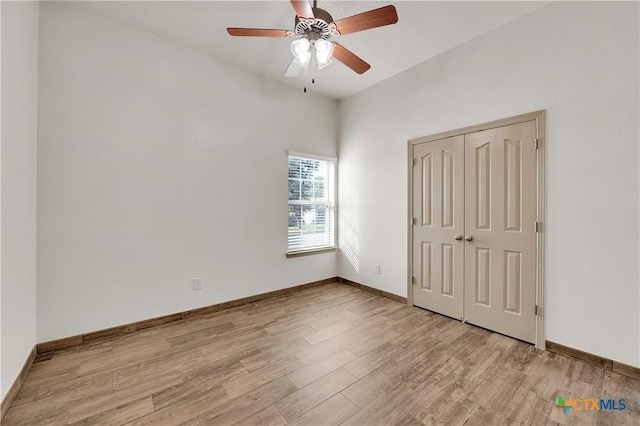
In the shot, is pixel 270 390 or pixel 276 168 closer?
pixel 270 390

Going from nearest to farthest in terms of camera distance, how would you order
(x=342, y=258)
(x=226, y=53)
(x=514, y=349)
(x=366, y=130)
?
(x=514, y=349), (x=226, y=53), (x=366, y=130), (x=342, y=258)

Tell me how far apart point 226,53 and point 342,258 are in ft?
10.4

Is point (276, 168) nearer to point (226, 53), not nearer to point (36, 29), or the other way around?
point (226, 53)

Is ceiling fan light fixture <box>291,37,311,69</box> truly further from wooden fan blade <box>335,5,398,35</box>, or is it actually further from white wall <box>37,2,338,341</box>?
white wall <box>37,2,338,341</box>

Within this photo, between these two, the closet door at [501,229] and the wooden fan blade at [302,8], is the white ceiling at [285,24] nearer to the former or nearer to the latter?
the wooden fan blade at [302,8]

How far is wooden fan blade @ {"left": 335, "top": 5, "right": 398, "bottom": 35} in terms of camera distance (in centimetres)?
169

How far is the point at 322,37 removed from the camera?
1.96 metres

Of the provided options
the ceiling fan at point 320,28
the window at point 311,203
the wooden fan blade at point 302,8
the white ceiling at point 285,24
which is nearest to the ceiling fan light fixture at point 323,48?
the ceiling fan at point 320,28

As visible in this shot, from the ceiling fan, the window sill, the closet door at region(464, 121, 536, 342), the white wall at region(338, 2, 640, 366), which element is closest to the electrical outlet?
the window sill

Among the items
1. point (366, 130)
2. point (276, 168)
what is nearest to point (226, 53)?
point (276, 168)

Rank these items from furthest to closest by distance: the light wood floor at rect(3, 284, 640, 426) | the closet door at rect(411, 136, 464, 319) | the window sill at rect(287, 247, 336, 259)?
the window sill at rect(287, 247, 336, 259), the closet door at rect(411, 136, 464, 319), the light wood floor at rect(3, 284, 640, 426)

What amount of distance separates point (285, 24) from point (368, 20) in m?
1.09

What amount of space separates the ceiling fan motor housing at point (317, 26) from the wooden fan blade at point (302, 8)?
0.05 meters

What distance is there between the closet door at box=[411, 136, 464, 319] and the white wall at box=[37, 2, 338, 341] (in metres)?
1.75
